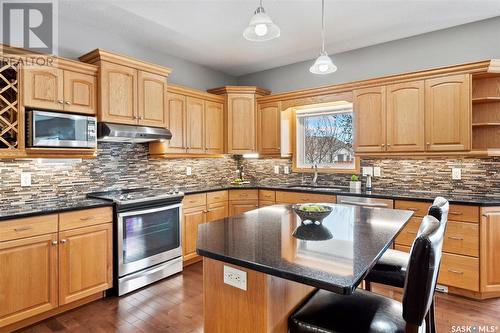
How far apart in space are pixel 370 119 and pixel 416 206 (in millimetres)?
1192

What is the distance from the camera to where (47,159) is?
2947mm

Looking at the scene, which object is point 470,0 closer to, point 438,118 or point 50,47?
point 438,118

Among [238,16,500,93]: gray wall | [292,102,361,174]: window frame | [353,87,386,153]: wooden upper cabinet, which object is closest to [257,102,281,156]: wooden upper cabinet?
[292,102,361,174]: window frame

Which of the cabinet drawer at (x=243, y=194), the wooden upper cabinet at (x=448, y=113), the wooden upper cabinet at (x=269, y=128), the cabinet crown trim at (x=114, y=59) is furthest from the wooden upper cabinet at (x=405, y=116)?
the cabinet crown trim at (x=114, y=59)

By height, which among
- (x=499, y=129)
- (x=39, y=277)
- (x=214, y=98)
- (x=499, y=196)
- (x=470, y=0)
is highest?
(x=470, y=0)

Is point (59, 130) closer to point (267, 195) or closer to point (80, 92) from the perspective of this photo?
point (80, 92)

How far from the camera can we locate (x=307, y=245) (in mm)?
1392

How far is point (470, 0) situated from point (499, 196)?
197cm

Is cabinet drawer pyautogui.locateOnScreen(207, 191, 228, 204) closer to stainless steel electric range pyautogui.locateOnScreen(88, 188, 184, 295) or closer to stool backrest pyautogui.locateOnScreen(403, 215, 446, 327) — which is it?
stainless steel electric range pyautogui.locateOnScreen(88, 188, 184, 295)

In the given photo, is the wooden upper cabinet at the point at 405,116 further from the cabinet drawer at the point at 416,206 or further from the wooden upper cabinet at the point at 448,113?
the cabinet drawer at the point at 416,206

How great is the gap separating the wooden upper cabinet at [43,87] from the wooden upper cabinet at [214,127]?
1.94 m

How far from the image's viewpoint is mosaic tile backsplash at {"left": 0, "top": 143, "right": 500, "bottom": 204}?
112 inches

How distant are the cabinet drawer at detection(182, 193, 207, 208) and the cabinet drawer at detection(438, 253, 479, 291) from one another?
2741 mm

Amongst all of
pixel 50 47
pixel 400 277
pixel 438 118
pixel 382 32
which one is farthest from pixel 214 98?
pixel 400 277
